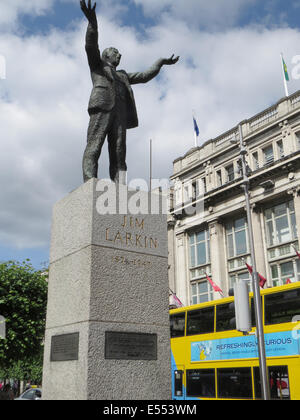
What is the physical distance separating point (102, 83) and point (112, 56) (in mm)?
742

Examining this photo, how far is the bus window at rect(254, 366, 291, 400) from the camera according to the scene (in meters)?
12.9

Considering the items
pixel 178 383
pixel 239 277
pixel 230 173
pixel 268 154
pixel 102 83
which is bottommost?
pixel 178 383

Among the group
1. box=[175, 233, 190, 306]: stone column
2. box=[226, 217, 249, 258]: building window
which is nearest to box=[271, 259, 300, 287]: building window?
box=[226, 217, 249, 258]: building window

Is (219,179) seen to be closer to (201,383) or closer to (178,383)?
(178,383)

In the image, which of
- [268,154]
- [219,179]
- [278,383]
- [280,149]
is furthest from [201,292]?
[278,383]

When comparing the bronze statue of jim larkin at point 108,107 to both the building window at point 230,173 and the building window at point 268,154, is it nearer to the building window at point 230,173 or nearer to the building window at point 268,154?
the building window at point 268,154

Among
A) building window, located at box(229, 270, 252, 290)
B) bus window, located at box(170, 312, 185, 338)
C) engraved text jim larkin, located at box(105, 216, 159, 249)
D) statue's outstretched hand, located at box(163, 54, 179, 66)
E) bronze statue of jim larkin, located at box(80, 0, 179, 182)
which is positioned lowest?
bus window, located at box(170, 312, 185, 338)

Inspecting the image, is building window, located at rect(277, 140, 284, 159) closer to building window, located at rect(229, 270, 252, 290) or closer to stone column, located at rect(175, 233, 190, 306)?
building window, located at rect(229, 270, 252, 290)

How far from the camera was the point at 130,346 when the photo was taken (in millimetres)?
5777

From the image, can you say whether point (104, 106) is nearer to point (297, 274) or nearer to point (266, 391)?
point (266, 391)

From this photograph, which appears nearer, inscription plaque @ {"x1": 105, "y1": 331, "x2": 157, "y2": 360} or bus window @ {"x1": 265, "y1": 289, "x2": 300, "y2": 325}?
inscription plaque @ {"x1": 105, "y1": 331, "x2": 157, "y2": 360}

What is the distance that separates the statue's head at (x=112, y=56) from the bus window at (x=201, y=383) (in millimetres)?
11504

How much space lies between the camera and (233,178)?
3228 centimetres
